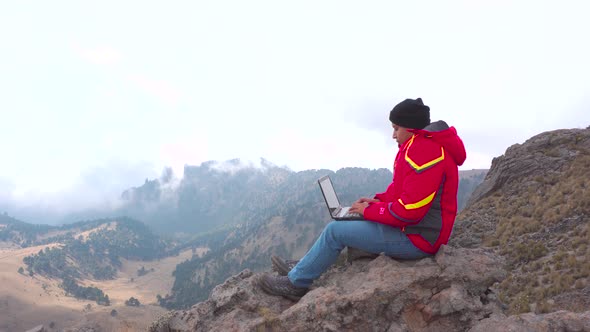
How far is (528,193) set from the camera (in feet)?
98.6

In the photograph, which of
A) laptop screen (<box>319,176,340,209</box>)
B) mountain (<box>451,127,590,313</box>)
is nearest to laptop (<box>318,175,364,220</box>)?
laptop screen (<box>319,176,340,209</box>)

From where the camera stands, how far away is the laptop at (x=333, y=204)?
611 cm

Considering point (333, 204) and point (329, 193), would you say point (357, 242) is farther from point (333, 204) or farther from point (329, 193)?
point (329, 193)

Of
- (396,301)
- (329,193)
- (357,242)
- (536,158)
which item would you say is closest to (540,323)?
(396,301)

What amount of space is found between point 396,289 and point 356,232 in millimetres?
1002

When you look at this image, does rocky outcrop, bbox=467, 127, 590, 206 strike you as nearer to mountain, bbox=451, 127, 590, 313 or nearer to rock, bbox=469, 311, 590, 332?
mountain, bbox=451, 127, 590, 313

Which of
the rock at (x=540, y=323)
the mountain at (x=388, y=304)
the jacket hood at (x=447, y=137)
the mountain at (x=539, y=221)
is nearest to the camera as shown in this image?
the rock at (x=540, y=323)

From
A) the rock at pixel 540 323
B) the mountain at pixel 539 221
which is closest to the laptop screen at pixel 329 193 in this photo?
the rock at pixel 540 323

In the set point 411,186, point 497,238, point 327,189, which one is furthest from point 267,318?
point 497,238

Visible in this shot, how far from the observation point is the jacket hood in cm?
546

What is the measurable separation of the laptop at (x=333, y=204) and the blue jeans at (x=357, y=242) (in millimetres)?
206

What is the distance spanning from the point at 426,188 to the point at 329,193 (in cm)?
218

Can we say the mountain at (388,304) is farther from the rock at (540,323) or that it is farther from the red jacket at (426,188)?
the red jacket at (426,188)

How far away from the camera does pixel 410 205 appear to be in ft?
17.0
